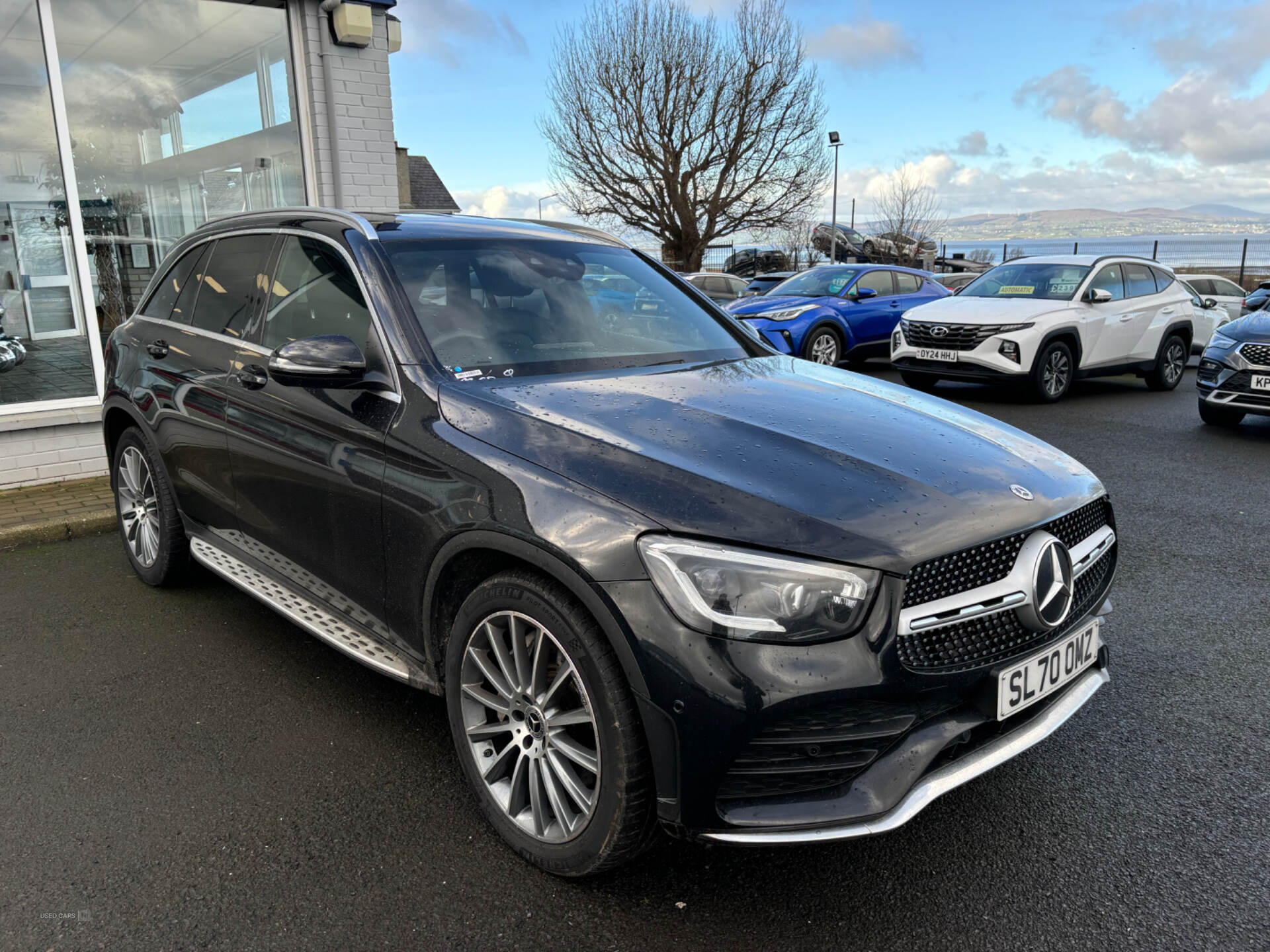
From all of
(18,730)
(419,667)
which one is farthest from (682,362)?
(18,730)

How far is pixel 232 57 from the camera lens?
8.17 meters

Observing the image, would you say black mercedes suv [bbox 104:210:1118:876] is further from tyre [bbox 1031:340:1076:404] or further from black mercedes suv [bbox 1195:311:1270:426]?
tyre [bbox 1031:340:1076:404]

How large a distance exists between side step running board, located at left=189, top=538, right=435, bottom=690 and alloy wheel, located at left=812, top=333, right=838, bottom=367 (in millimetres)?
9696

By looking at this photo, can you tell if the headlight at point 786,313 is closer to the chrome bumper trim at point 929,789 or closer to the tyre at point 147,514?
the tyre at point 147,514

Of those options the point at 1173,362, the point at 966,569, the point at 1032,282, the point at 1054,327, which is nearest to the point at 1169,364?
the point at 1173,362

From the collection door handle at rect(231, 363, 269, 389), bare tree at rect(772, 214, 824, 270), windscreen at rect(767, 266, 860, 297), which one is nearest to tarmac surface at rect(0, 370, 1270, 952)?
door handle at rect(231, 363, 269, 389)

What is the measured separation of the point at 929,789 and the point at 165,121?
861cm

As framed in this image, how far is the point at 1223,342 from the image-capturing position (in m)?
8.44

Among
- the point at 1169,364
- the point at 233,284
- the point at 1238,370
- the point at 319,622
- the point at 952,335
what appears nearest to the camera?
the point at 319,622

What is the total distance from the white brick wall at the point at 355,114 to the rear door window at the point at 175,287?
3.73 m

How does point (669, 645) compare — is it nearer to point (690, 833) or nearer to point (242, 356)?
point (690, 833)

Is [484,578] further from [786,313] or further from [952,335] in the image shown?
[786,313]

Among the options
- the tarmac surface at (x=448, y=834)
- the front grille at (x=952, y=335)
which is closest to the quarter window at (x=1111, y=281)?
the front grille at (x=952, y=335)

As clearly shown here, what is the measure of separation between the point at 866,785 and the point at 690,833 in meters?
0.40
